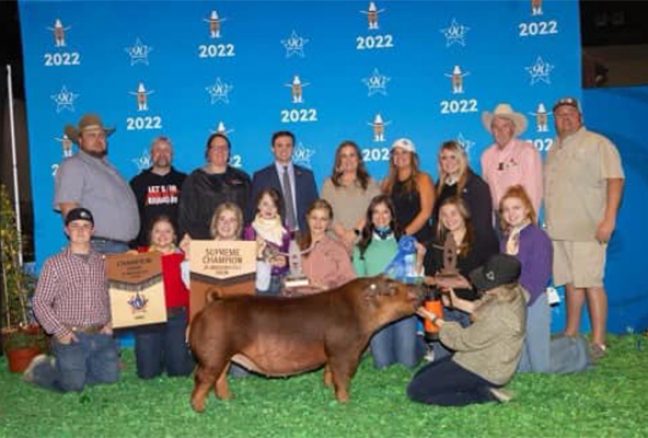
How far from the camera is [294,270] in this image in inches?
229

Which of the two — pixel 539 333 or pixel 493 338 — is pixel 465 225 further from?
pixel 493 338

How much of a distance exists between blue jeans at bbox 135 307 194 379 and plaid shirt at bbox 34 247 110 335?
45cm

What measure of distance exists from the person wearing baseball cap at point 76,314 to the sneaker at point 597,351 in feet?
12.4

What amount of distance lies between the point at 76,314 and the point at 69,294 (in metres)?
0.16

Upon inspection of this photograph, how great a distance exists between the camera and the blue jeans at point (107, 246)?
20.5 ft

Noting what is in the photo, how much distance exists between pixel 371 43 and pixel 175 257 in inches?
121

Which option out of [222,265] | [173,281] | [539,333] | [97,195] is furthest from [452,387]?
[97,195]

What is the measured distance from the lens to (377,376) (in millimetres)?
5754

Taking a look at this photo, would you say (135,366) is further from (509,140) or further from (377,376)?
(509,140)

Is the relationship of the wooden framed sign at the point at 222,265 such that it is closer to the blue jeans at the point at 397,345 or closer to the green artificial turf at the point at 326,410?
the green artificial turf at the point at 326,410

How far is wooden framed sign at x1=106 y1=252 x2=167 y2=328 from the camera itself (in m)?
5.75

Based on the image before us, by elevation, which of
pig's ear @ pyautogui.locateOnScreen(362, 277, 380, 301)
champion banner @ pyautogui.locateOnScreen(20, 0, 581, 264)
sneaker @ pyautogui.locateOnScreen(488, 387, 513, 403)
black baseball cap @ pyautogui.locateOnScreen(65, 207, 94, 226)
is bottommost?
sneaker @ pyautogui.locateOnScreen(488, 387, 513, 403)

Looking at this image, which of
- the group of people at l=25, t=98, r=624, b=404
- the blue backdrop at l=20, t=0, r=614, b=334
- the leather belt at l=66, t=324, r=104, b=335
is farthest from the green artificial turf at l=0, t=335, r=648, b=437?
the blue backdrop at l=20, t=0, r=614, b=334

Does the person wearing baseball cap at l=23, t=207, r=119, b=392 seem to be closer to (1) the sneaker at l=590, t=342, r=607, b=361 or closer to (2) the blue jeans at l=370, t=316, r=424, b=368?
(2) the blue jeans at l=370, t=316, r=424, b=368
